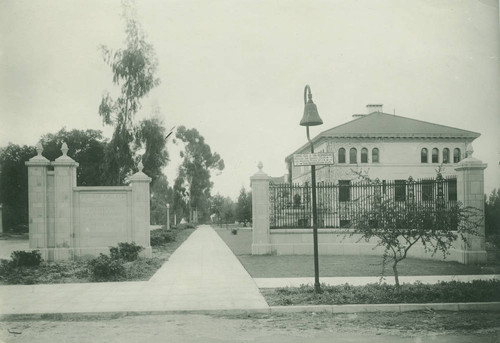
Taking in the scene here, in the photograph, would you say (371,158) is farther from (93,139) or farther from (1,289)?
(1,289)

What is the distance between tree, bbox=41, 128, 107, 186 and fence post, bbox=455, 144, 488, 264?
34.5 m

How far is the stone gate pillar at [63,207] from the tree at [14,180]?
23.7 meters

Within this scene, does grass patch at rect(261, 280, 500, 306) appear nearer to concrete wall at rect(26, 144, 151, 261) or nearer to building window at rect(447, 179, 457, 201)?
building window at rect(447, 179, 457, 201)

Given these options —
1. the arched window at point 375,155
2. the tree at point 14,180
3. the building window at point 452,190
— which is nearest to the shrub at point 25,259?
the building window at point 452,190

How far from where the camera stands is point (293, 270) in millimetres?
13234

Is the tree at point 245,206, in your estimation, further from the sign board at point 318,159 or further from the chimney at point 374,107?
the sign board at point 318,159

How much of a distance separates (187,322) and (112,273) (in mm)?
4901

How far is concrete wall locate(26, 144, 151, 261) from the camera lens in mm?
15742

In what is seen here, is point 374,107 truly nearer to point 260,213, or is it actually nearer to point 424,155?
point 424,155

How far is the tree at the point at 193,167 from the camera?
63.6 meters

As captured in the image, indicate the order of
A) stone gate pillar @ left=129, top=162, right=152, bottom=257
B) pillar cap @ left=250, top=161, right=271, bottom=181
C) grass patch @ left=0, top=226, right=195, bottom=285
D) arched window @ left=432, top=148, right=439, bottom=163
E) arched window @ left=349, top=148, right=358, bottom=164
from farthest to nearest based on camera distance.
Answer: arched window @ left=432, top=148, right=439, bottom=163
arched window @ left=349, top=148, right=358, bottom=164
pillar cap @ left=250, top=161, right=271, bottom=181
stone gate pillar @ left=129, top=162, right=152, bottom=257
grass patch @ left=0, top=226, right=195, bottom=285

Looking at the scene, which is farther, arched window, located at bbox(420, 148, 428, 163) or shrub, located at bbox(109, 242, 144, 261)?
arched window, located at bbox(420, 148, 428, 163)

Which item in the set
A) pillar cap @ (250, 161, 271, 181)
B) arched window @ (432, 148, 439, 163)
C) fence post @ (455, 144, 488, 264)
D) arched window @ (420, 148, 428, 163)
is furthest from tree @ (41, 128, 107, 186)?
fence post @ (455, 144, 488, 264)

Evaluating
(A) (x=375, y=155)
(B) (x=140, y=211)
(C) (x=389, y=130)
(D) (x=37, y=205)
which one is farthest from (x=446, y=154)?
(D) (x=37, y=205)
